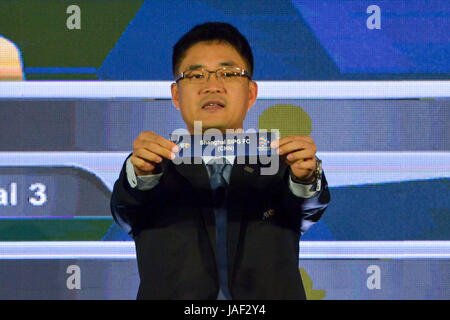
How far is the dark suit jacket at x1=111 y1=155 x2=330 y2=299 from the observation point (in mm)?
1240

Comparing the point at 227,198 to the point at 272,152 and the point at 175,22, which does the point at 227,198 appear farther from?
the point at 175,22

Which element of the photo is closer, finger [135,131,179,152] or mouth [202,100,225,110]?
finger [135,131,179,152]

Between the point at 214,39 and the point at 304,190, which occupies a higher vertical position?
the point at 214,39

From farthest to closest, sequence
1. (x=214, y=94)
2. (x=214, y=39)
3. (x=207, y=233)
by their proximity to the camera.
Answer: (x=214, y=39), (x=214, y=94), (x=207, y=233)

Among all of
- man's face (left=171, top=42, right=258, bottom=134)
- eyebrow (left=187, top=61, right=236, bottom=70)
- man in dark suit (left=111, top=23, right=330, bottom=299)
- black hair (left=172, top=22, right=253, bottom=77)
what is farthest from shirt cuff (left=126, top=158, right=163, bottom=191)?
→ black hair (left=172, top=22, right=253, bottom=77)

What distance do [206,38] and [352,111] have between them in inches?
30.6

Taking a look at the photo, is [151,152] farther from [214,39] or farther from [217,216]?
[214,39]

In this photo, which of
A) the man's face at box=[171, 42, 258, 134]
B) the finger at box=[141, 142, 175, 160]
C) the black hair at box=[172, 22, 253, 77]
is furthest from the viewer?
the black hair at box=[172, 22, 253, 77]

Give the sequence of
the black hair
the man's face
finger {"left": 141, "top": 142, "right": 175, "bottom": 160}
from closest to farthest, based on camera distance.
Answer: finger {"left": 141, "top": 142, "right": 175, "bottom": 160} < the man's face < the black hair

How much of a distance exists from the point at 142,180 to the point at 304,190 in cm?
43

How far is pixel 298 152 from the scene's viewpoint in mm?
1167

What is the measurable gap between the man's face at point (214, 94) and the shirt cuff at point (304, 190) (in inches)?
12.7

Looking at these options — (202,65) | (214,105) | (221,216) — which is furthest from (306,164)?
(202,65)

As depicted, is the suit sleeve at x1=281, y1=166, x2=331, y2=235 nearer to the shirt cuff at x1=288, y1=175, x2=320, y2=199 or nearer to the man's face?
the shirt cuff at x1=288, y1=175, x2=320, y2=199
